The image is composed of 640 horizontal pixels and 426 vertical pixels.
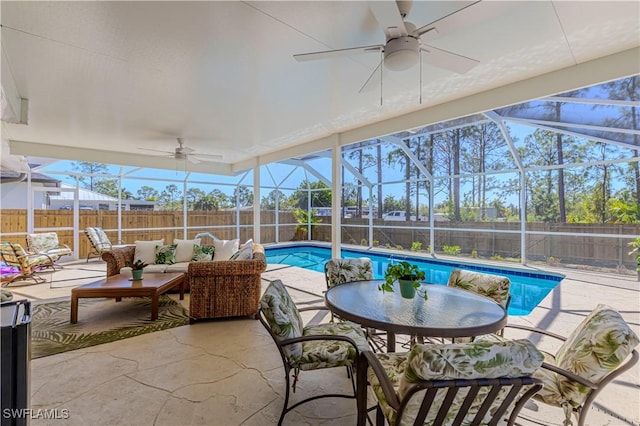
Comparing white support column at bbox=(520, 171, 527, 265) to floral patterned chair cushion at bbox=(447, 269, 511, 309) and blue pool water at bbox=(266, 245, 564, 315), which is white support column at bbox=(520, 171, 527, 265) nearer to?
blue pool water at bbox=(266, 245, 564, 315)

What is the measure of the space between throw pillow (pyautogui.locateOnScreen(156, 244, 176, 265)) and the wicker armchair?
1750 mm

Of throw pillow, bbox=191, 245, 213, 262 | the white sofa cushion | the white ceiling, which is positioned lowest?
the white sofa cushion

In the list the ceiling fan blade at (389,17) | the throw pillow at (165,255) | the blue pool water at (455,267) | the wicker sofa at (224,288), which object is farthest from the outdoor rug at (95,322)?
the blue pool water at (455,267)

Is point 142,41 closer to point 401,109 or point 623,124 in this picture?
point 401,109

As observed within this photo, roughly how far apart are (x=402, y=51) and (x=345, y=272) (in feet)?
6.89

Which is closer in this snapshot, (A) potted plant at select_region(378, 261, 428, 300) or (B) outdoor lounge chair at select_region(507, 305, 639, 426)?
(B) outdoor lounge chair at select_region(507, 305, 639, 426)

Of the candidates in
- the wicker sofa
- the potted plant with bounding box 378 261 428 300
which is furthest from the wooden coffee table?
the potted plant with bounding box 378 261 428 300

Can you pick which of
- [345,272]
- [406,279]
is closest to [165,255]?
[345,272]

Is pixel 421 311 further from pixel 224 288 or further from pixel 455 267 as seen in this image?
pixel 455 267

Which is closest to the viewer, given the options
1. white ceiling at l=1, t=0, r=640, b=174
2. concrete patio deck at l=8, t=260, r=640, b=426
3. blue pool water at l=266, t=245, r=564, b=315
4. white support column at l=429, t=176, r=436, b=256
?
concrete patio deck at l=8, t=260, r=640, b=426

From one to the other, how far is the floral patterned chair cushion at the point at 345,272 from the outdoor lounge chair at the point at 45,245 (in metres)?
6.50

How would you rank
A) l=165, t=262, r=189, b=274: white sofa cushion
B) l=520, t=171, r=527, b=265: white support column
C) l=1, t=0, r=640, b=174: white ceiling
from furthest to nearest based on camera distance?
l=520, t=171, r=527, b=265: white support column → l=165, t=262, r=189, b=274: white sofa cushion → l=1, t=0, r=640, b=174: white ceiling

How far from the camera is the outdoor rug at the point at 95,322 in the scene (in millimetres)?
3062

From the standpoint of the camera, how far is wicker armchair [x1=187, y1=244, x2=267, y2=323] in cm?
363
